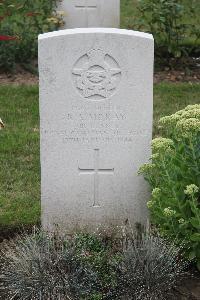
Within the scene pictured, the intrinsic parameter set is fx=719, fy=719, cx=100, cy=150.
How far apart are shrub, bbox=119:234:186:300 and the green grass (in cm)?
121

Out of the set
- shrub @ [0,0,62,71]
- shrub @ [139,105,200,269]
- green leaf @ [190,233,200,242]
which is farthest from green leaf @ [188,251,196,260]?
shrub @ [0,0,62,71]

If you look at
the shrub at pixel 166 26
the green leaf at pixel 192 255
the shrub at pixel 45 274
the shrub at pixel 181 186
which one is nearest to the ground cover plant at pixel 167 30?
the shrub at pixel 166 26

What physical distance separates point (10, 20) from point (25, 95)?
1511mm

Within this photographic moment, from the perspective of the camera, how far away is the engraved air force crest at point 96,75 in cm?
454

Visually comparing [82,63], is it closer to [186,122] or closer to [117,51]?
[117,51]

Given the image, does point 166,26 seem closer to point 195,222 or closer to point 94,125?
point 94,125

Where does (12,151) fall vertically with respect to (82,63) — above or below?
below

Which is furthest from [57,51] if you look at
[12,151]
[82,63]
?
[12,151]

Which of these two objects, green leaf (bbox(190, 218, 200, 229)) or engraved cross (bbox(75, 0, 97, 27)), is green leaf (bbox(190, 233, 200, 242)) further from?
engraved cross (bbox(75, 0, 97, 27))

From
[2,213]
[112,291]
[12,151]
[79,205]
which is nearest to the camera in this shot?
[112,291]

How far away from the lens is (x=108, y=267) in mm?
4262

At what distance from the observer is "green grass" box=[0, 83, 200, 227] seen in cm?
545

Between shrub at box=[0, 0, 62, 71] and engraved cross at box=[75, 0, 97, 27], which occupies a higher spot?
engraved cross at box=[75, 0, 97, 27]

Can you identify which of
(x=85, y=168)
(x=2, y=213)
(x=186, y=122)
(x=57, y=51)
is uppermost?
(x=57, y=51)
